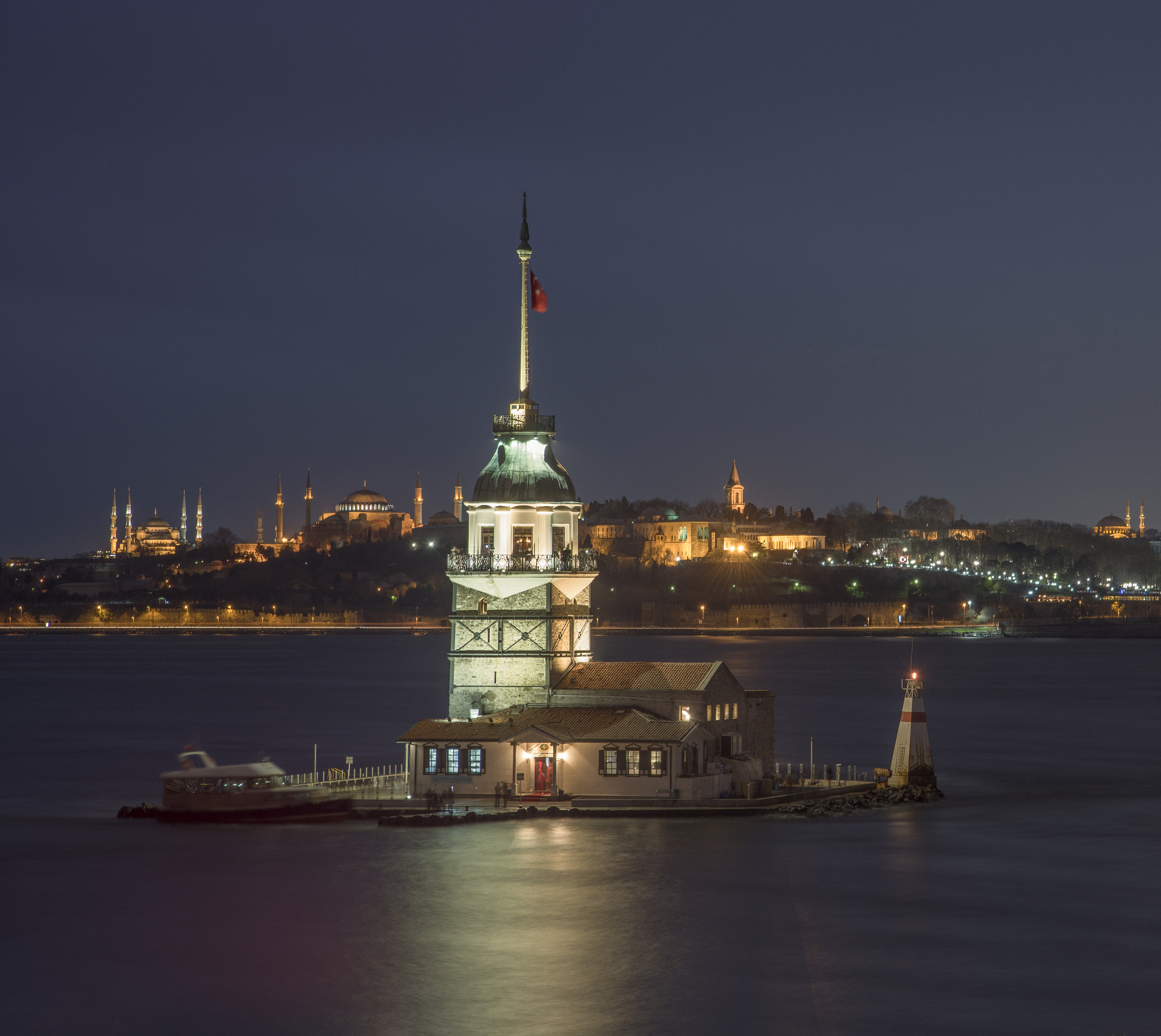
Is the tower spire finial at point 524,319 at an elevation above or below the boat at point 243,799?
above

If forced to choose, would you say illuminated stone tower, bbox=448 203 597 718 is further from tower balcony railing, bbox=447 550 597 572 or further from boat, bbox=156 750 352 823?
boat, bbox=156 750 352 823

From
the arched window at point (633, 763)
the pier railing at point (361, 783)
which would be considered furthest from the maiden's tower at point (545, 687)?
the pier railing at point (361, 783)

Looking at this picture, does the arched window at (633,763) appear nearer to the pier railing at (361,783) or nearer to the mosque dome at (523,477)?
the pier railing at (361,783)

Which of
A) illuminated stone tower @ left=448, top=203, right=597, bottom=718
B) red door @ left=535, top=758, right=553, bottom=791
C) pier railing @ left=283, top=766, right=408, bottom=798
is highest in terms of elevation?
illuminated stone tower @ left=448, top=203, right=597, bottom=718

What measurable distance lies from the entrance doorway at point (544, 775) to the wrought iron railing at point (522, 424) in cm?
789

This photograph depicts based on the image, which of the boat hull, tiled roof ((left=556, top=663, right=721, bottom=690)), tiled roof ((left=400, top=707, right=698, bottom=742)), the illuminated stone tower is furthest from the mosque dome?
the boat hull

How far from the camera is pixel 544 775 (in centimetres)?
3622

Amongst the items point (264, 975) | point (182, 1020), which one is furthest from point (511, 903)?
point (182, 1020)

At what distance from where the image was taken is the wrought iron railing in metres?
39.4

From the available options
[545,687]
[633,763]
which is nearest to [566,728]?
[633,763]

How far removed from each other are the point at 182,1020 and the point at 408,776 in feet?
48.4

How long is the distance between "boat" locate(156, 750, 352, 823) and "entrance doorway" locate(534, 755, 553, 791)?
4.45 meters

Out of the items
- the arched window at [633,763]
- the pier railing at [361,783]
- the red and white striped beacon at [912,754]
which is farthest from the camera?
the red and white striped beacon at [912,754]

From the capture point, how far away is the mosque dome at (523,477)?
39.2m
